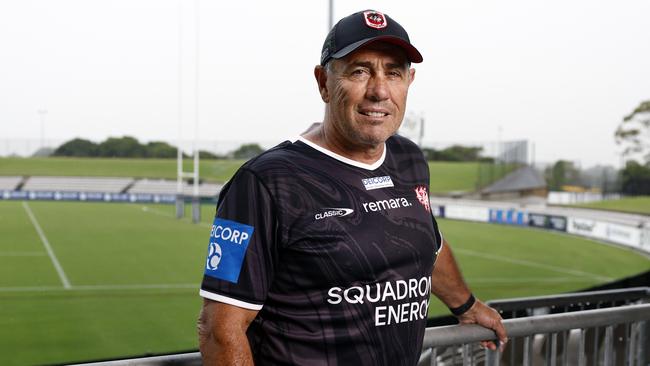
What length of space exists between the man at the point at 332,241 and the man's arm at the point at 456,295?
33 centimetres

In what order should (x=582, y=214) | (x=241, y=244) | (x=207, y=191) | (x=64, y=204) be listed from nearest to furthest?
(x=241, y=244) < (x=582, y=214) < (x=64, y=204) < (x=207, y=191)

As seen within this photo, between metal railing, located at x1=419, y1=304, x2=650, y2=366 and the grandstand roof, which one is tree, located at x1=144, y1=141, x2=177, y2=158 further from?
metal railing, located at x1=419, y1=304, x2=650, y2=366

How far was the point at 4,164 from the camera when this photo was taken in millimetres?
34781

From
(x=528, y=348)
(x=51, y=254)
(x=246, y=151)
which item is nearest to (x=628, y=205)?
(x=51, y=254)

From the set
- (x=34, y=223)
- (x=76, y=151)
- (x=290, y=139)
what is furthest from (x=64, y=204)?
(x=290, y=139)

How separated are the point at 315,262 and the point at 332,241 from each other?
0.06m

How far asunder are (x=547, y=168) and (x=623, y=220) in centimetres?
1148

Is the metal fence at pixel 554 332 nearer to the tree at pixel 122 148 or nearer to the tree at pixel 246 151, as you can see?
the tree at pixel 246 151

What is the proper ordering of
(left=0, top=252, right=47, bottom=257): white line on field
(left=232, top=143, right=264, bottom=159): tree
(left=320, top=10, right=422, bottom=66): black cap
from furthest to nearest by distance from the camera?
(left=232, top=143, right=264, bottom=159): tree
(left=0, top=252, right=47, bottom=257): white line on field
(left=320, top=10, right=422, bottom=66): black cap

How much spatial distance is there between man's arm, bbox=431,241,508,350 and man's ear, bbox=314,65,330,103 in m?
0.61

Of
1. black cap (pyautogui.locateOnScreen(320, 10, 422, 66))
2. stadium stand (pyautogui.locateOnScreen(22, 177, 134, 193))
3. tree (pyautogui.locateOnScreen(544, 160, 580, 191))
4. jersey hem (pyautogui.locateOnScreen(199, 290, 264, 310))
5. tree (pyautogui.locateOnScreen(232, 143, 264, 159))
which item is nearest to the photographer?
jersey hem (pyautogui.locateOnScreen(199, 290, 264, 310))

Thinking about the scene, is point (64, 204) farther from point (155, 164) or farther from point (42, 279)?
point (42, 279)

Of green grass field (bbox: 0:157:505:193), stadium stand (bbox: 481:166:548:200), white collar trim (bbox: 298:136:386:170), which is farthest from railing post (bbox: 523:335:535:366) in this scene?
stadium stand (bbox: 481:166:548:200)

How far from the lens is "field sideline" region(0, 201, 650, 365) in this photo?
8289 millimetres
